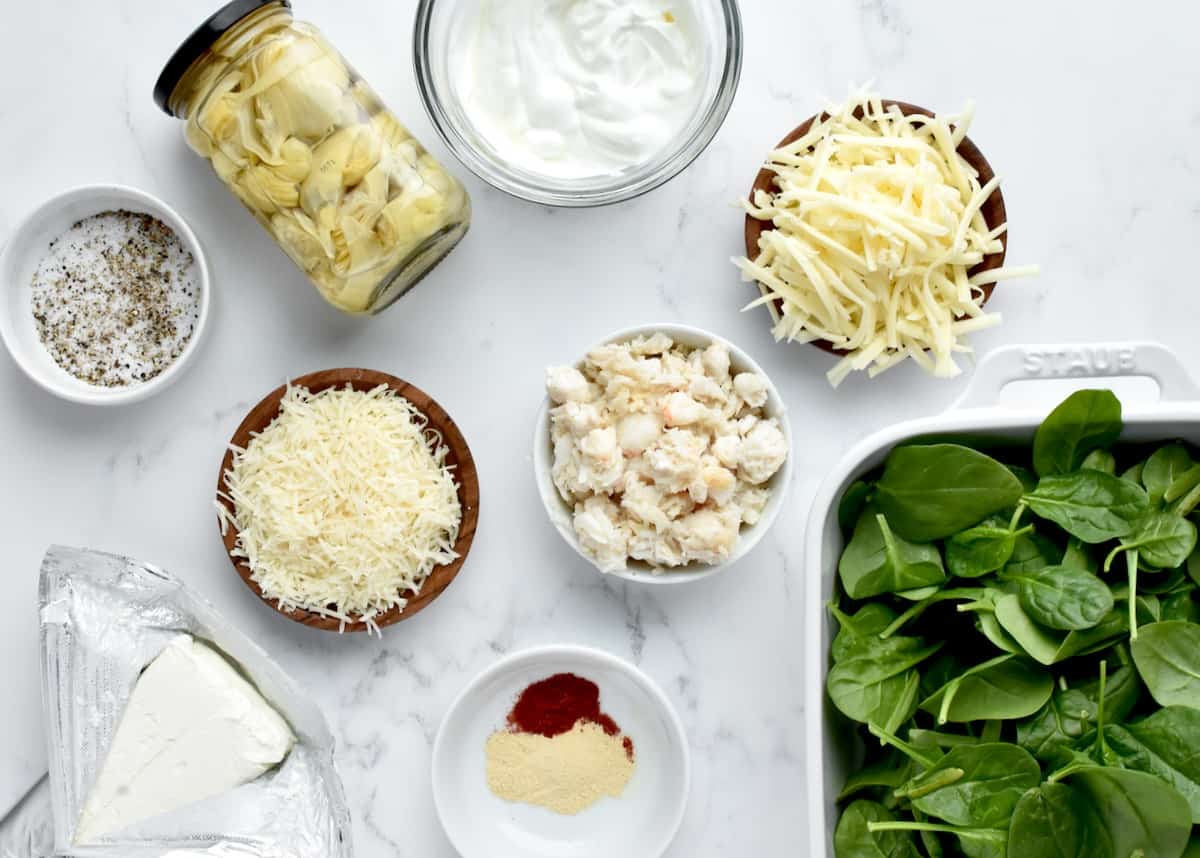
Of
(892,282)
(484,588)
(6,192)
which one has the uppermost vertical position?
(6,192)

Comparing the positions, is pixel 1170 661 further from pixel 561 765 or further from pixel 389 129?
pixel 389 129

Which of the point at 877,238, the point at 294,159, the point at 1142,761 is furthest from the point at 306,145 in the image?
the point at 1142,761

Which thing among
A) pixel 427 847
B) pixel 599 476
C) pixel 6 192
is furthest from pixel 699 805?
pixel 6 192

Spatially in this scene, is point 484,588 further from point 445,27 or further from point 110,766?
point 445,27

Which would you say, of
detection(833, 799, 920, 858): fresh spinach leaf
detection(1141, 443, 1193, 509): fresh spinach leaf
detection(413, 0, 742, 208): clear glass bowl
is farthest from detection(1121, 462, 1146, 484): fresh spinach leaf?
detection(413, 0, 742, 208): clear glass bowl

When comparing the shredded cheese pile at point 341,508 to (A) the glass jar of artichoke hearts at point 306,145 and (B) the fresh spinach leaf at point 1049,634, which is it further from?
(B) the fresh spinach leaf at point 1049,634

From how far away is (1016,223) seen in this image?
1624 mm

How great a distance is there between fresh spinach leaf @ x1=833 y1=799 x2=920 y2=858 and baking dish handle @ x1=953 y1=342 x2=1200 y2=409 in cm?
49

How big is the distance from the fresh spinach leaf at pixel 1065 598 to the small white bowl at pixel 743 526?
32cm

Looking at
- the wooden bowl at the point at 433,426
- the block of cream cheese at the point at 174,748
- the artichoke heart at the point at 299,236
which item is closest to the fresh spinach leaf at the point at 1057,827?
the wooden bowl at the point at 433,426

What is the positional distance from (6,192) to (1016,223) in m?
1.36

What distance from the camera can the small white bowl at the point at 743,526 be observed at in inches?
57.7

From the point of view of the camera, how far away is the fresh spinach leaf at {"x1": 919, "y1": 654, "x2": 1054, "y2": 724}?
1269 millimetres

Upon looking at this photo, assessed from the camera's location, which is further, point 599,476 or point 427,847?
point 427,847
